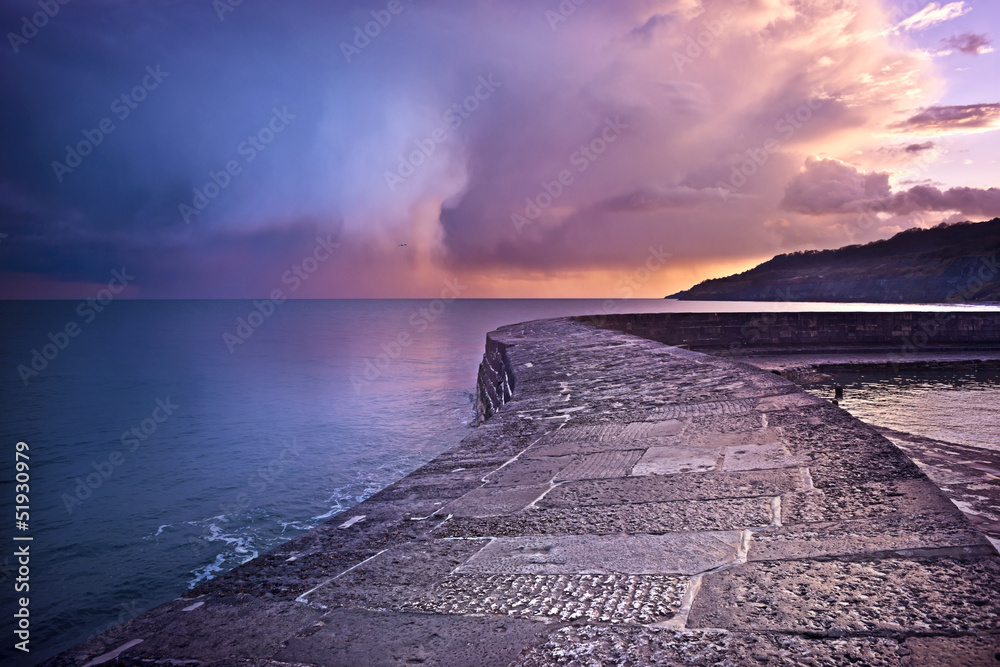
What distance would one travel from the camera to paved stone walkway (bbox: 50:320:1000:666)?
123 cm

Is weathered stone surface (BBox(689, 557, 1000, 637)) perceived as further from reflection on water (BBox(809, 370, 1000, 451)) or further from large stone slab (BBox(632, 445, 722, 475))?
reflection on water (BBox(809, 370, 1000, 451))

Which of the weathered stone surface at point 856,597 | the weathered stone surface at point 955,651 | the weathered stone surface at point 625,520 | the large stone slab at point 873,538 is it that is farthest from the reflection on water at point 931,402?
the weathered stone surface at point 955,651

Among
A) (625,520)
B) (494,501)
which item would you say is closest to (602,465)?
(494,501)

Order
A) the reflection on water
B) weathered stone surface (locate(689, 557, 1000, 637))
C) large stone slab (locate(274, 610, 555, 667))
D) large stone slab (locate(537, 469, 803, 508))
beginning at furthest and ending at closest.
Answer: the reflection on water → large stone slab (locate(537, 469, 803, 508)) → large stone slab (locate(274, 610, 555, 667)) → weathered stone surface (locate(689, 557, 1000, 637))

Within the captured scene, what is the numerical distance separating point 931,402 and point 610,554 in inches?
285

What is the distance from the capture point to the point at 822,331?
52.6 ft

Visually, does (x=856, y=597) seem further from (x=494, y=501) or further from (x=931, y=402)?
(x=931, y=402)

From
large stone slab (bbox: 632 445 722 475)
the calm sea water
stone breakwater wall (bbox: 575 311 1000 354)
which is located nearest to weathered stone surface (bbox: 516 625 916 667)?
large stone slab (bbox: 632 445 722 475)

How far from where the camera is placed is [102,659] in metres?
1.48

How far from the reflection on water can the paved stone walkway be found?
3.24m

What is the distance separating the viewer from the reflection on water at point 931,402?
5035 mm

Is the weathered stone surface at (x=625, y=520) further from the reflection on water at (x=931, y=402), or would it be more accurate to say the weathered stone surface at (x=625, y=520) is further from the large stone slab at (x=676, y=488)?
the reflection on water at (x=931, y=402)

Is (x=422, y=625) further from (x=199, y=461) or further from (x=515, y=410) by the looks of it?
(x=199, y=461)

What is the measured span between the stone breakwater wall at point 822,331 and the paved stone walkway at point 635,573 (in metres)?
13.4
